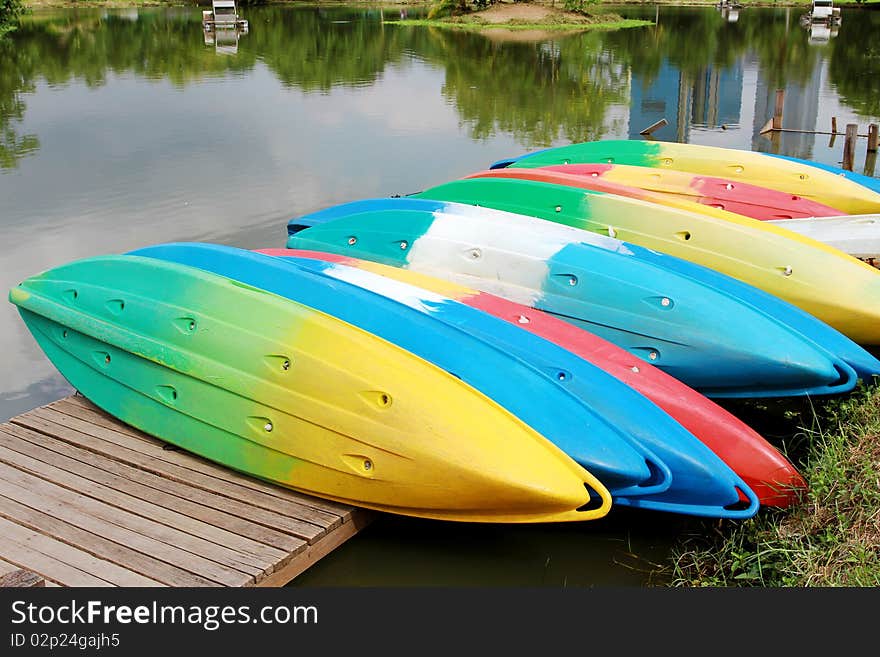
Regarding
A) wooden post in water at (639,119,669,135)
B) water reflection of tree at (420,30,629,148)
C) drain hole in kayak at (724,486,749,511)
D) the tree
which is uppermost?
the tree

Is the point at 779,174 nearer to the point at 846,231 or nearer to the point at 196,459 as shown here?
the point at 846,231

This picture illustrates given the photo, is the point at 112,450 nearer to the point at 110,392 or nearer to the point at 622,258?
the point at 110,392

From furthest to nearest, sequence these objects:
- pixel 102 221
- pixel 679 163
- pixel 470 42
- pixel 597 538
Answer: pixel 470 42
pixel 102 221
pixel 679 163
pixel 597 538

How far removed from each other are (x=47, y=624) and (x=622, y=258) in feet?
14.9

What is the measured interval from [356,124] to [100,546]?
14.4 m

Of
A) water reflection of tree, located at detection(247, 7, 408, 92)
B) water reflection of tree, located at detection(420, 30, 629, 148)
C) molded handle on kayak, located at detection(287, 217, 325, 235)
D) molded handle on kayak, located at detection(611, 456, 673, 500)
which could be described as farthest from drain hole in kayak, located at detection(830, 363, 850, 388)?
water reflection of tree, located at detection(247, 7, 408, 92)

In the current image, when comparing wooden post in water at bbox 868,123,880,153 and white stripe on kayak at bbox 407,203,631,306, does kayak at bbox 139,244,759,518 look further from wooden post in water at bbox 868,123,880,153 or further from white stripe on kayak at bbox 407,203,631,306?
wooden post in water at bbox 868,123,880,153

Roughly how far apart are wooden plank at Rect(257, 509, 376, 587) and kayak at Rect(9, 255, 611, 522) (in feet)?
0.54

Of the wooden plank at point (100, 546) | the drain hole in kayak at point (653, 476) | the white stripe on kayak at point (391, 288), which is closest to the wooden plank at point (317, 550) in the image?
the wooden plank at point (100, 546)

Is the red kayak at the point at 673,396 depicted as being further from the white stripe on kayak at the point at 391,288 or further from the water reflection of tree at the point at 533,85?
the water reflection of tree at the point at 533,85

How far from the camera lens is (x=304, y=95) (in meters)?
22.1

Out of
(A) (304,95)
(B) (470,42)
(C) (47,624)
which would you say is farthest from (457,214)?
(B) (470,42)

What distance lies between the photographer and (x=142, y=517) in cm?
515

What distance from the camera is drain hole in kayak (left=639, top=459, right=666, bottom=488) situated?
5.11 metres
